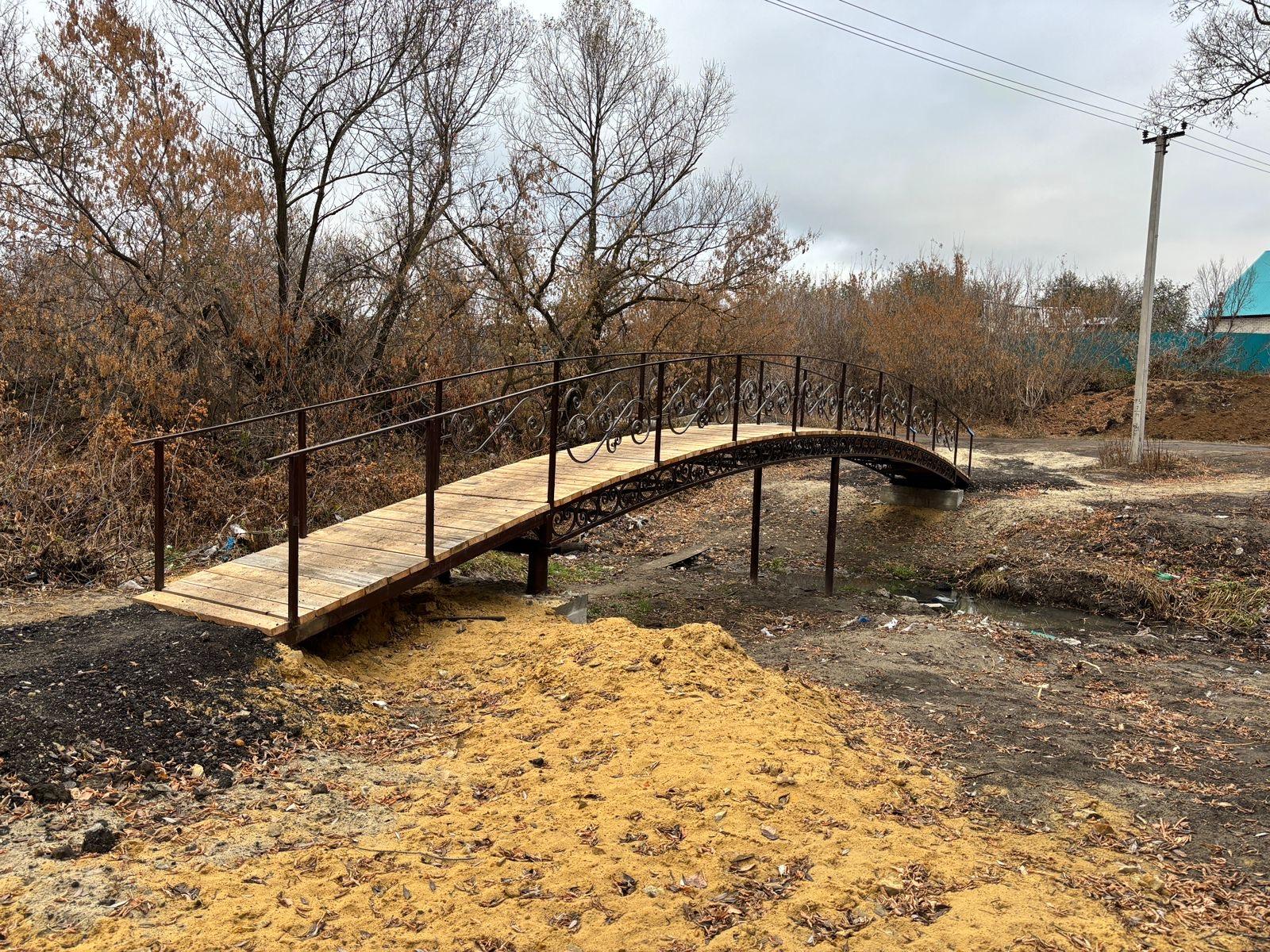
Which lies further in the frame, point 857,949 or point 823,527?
point 823,527

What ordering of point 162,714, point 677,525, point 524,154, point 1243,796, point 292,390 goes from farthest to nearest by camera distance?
point 677,525, point 524,154, point 292,390, point 1243,796, point 162,714

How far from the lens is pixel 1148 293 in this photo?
17156 millimetres

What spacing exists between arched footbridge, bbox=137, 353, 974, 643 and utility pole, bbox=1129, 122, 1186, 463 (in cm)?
393

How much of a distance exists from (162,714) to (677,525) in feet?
39.0

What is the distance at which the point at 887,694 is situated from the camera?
7.10 m

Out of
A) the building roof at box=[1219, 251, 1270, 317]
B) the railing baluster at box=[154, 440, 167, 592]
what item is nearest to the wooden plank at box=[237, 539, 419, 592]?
the railing baluster at box=[154, 440, 167, 592]

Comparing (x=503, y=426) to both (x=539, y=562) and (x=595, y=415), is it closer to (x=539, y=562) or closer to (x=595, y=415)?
(x=595, y=415)

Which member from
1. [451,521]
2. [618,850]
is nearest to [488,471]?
[451,521]

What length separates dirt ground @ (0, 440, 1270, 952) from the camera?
10.5 feet

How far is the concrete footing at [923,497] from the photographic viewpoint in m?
16.5

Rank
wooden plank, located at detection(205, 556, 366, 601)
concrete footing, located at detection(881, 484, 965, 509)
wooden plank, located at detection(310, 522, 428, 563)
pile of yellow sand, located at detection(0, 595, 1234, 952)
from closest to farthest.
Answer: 1. pile of yellow sand, located at detection(0, 595, 1234, 952)
2. wooden plank, located at detection(205, 556, 366, 601)
3. wooden plank, located at detection(310, 522, 428, 563)
4. concrete footing, located at detection(881, 484, 965, 509)

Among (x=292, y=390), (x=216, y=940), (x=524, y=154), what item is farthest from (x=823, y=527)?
(x=216, y=940)

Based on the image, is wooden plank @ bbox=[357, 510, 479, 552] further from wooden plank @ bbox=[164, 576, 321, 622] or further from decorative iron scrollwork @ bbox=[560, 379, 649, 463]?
decorative iron scrollwork @ bbox=[560, 379, 649, 463]

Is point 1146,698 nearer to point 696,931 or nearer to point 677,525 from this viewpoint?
point 696,931
